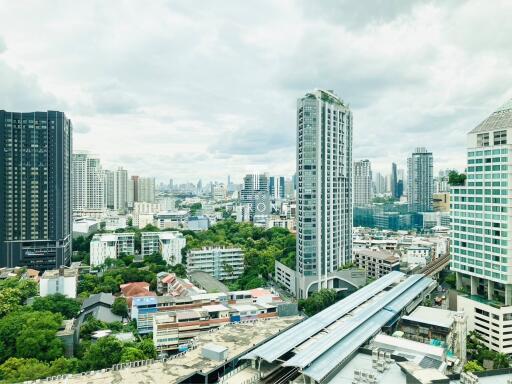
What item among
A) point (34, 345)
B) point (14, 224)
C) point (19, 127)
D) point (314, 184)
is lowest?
point (34, 345)

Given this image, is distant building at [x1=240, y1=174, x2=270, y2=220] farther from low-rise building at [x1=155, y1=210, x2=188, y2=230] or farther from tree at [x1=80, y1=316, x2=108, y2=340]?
tree at [x1=80, y1=316, x2=108, y2=340]

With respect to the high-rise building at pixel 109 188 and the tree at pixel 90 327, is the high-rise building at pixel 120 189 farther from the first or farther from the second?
the tree at pixel 90 327

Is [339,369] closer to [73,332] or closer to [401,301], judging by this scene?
[401,301]

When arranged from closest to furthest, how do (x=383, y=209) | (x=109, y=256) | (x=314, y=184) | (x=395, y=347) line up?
(x=395, y=347)
(x=314, y=184)
(x=109, y=256)
(x=383, y=209)

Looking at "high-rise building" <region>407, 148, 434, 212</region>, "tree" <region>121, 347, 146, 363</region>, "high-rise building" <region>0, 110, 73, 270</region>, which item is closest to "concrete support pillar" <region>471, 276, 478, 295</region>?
"tree" <region>121, 347, 146, 363</region>

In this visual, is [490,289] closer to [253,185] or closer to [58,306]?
[58,306]

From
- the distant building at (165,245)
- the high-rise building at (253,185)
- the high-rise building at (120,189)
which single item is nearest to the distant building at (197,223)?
the distant building at (165,245)

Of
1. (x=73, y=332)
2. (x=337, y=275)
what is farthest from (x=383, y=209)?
(x=73, y=332)
